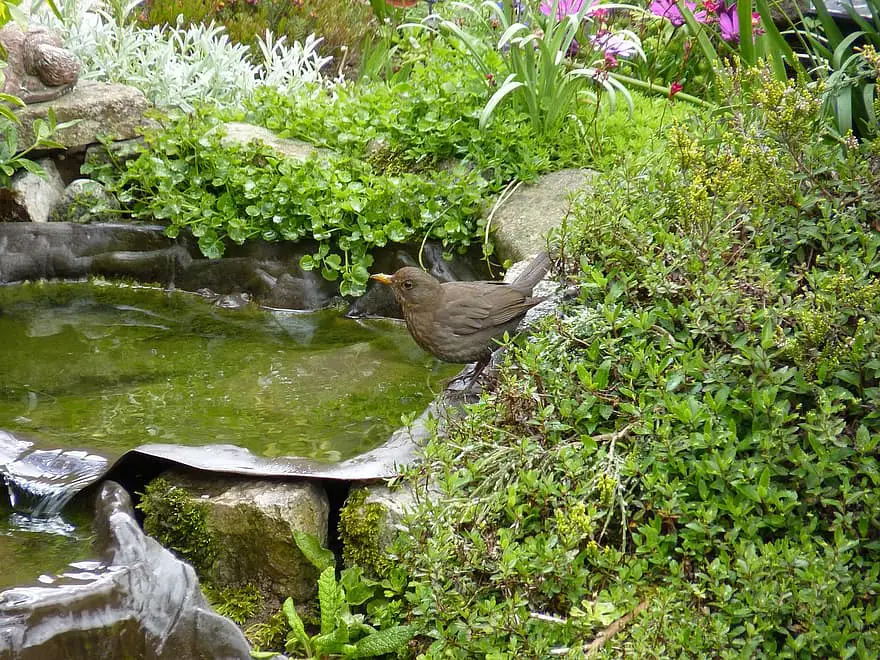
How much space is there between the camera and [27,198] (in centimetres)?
627

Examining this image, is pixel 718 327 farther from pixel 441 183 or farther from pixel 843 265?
pixel 441 183

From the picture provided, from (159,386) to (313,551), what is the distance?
160 cm

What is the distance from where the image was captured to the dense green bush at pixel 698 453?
261cm

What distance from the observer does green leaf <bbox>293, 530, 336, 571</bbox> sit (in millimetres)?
3418

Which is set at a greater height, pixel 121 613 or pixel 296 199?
pixel 296 199

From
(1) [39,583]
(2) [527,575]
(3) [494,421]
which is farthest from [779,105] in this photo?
(1) [39,583]

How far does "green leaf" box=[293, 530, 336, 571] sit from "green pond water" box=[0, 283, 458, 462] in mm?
403

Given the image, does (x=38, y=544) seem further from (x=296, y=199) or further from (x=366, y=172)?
(x=366, y=172)

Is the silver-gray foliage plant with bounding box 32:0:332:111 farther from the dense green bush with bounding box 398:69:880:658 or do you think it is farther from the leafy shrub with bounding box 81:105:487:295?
the dense green bush with bounding box 398:69:880:658

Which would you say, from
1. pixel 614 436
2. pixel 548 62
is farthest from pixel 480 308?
pixel 548 62

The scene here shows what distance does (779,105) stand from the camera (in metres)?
3.47

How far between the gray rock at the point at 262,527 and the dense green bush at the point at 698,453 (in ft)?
1.68

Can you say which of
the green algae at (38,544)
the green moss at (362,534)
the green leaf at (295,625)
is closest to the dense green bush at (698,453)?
the green moss at (362,534)

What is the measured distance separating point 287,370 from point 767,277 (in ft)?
8.32
